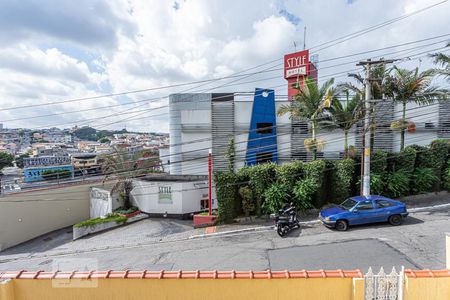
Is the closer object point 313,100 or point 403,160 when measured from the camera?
point 403,160

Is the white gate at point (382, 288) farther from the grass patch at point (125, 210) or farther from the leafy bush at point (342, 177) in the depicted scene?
the grass patch at point (125, 210)

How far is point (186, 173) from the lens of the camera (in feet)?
73.8

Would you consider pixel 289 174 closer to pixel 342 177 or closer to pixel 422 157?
pixel 342 177

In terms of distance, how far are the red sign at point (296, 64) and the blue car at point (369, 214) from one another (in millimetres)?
17420

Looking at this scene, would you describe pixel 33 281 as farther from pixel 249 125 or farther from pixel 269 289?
pixel 249 125

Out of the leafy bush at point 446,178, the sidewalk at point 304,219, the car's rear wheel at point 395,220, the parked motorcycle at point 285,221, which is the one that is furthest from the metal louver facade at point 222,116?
the leafy bush at point 446,178

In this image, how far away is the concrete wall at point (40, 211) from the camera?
18.2 m

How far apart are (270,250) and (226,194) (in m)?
4.57

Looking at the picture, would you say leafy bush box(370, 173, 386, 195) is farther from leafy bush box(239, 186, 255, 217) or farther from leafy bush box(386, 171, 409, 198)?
leafy bush box(239, 186, 255, 217)

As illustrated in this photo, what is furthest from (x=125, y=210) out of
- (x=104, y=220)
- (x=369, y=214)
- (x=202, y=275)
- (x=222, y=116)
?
(x=202, y=275)

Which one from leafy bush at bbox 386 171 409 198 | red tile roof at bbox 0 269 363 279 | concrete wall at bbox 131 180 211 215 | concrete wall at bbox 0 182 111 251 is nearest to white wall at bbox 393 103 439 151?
leafy bush at bbox 386 171 409 198

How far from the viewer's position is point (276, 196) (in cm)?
1369

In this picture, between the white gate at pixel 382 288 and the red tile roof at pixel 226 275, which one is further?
the red tile roof at pixel 226 275

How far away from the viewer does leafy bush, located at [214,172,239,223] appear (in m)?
14.3
